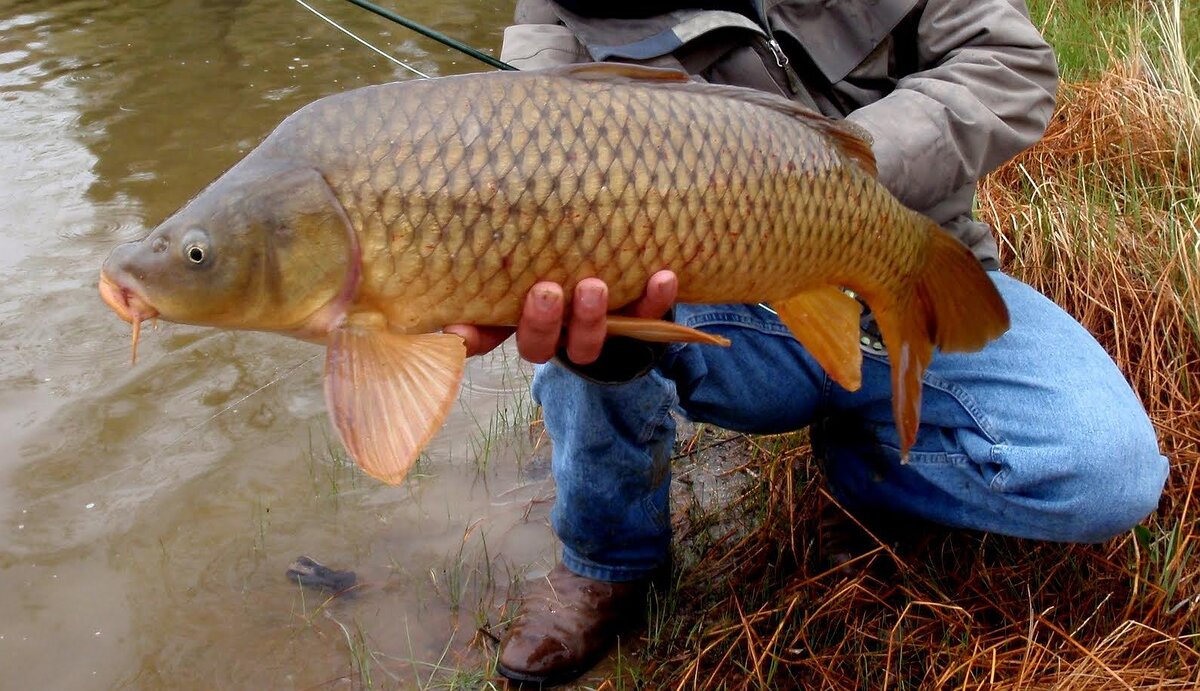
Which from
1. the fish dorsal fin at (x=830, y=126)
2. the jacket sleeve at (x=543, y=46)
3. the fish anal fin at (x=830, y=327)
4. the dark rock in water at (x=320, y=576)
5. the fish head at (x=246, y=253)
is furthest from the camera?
the dark rock in water at (x=320, y=576)

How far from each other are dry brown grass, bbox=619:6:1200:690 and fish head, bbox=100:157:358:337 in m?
0.91

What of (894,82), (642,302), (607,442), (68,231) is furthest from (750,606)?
(68,231)

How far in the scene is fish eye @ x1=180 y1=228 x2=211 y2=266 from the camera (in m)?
1.19

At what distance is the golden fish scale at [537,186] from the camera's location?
3.94ft

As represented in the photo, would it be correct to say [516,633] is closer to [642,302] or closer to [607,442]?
[607,442]

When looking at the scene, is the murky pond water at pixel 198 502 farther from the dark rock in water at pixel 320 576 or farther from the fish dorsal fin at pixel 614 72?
the fish dorsal fin at pixel 614 72

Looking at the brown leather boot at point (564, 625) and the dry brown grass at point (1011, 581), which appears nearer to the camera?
the dry brown grass at point (1011, 581)

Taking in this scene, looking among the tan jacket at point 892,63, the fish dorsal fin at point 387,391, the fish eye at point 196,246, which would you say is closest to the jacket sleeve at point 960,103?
the tan jacket at point 892,63

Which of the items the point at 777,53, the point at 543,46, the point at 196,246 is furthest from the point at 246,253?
the point at 777,53

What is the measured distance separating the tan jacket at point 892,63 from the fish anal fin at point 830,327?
283 millimetres

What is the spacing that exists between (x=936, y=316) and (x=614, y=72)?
2.00 feet

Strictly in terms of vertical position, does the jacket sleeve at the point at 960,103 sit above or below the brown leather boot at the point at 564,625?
above

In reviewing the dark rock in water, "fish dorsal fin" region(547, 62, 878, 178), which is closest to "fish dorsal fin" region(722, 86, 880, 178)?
"fish dorsal fin" region(547, 62, 878, 178)

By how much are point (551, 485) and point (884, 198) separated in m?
1.23
